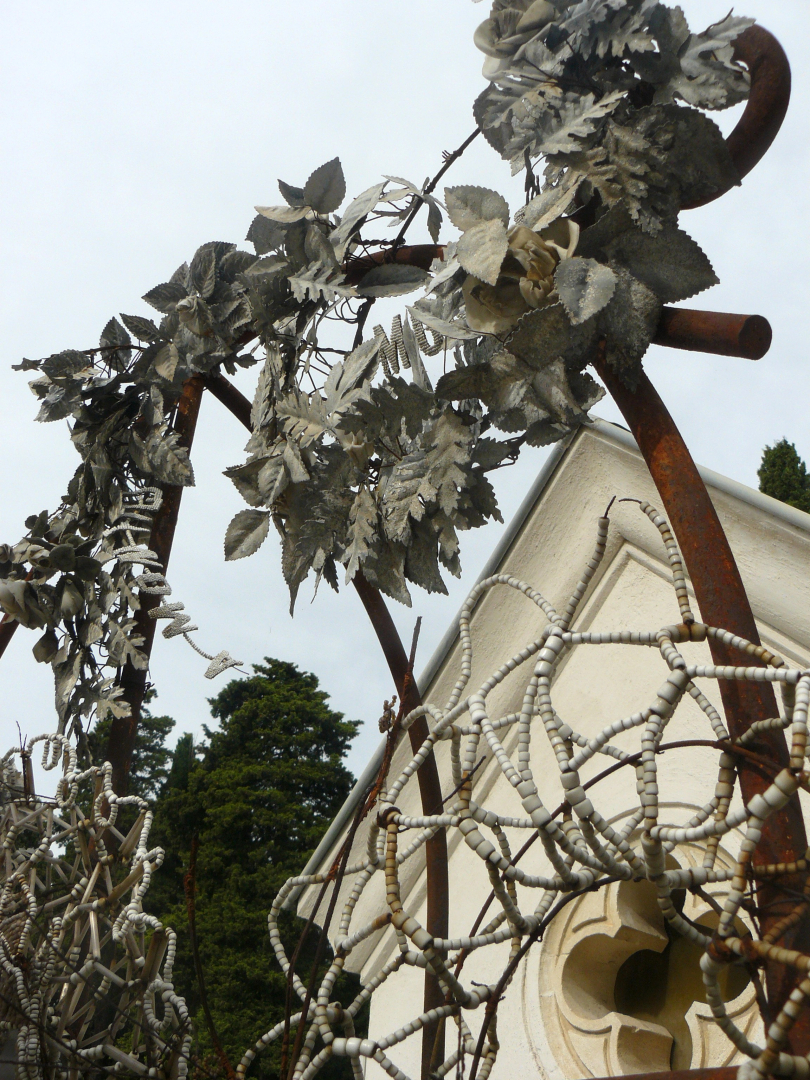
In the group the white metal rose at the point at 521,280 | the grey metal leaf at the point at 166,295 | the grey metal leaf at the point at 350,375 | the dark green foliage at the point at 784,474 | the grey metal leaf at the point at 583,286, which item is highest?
the dark green foliage at the point at 784,474

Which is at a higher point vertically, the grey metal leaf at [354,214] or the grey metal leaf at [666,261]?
the grey metal leaf at [354,214]

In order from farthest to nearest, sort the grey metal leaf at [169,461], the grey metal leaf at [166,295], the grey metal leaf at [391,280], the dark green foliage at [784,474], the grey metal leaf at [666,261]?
1. the dark green foliage at [784,474]
2. the grey metal leaf at [166,295]
3. the grey metal leaf at [169,461]
4. the grey metal leaf at [391,280]
5. the grey metal leaf at [666,261]

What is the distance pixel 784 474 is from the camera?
6938mm

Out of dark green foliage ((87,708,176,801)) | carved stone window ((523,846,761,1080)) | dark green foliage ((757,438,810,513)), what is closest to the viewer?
carved stone window ((523,846,761,1080))

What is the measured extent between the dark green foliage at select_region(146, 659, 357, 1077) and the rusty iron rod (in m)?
3.03

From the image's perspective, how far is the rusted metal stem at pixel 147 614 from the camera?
1670 millimetres

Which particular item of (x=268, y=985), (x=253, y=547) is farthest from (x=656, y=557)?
(x=268, y=985)

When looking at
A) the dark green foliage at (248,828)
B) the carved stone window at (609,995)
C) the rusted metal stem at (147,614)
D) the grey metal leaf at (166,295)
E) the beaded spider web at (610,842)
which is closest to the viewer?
the beaded spider web at (610,842)

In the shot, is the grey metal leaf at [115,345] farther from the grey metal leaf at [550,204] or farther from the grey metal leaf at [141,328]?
the grey metal leaf at [550,204]

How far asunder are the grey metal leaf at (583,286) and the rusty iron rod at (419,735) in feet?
1.84

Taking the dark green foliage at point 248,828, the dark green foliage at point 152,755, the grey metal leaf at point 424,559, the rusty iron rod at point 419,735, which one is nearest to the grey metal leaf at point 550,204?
the grey metal leaf at point 424,559

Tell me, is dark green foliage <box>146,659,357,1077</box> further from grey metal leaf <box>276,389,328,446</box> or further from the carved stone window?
grey metal leaf <box>276,389,328,446</box>

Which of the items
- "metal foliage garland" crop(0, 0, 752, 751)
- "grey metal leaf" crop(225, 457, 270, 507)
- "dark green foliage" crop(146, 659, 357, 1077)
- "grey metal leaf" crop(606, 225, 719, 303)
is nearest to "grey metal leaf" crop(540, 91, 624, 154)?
"metal foliage garland" crop(0, 0, 752, 751)

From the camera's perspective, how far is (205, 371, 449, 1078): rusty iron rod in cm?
145
